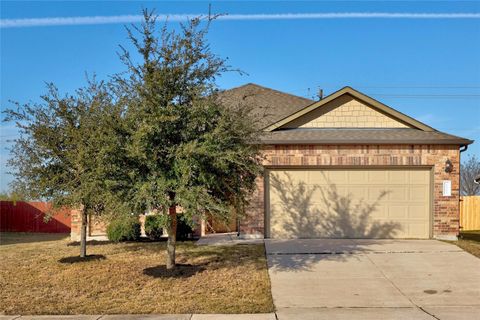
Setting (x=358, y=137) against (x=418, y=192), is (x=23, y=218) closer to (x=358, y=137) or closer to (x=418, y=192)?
(x=358, y=137)

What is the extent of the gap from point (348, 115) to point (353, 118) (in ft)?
0.64

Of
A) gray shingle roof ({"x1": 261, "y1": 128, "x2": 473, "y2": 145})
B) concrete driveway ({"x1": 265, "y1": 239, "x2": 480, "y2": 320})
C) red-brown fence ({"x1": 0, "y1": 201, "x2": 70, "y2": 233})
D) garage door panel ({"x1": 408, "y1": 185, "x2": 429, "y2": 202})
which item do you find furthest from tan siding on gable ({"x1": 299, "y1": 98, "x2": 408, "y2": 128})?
red-brown fence ({"x1": 0, "y1": 201, "x2": 70, "y2": 233})

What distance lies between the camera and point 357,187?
13875mm

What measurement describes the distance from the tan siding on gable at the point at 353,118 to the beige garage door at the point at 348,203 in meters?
1.79

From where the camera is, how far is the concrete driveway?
7414 millimetres

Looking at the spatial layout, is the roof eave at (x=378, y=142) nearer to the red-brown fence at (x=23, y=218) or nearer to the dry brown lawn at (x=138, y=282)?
the dry brown lawn at (x=138, y=282)

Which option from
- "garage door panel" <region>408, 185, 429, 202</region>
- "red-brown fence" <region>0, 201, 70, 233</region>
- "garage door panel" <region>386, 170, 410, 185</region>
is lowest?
"red-brown fence" <region>0, 201, 70, 233</region>

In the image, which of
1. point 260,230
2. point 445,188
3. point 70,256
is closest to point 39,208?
point 70,256

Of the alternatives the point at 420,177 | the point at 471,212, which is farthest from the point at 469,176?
the point at 420,177

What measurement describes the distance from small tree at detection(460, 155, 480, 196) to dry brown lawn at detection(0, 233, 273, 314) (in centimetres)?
3984

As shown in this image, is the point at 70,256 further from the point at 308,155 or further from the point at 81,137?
the point at 308,155

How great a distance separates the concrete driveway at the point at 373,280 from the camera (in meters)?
7.41

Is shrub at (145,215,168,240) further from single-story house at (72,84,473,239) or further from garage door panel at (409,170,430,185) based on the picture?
garage door panel at (409,170,430,185)

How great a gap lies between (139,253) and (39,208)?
1499 cm
